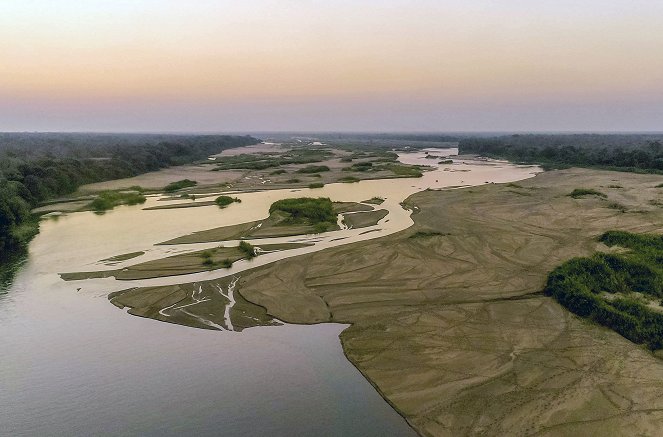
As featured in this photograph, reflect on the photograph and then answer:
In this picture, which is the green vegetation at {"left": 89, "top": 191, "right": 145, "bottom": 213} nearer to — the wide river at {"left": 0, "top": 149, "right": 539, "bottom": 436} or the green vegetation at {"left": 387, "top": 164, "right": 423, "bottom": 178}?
the wide river at {"left": 0, "top": 149, "right": 539, "bottom": 436}

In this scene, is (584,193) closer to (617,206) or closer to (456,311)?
(617,206)

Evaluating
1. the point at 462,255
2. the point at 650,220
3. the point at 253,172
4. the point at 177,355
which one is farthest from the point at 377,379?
the point at 253,172

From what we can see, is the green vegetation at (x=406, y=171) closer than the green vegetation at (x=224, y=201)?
No

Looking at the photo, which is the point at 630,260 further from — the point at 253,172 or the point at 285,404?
the point at 253,172

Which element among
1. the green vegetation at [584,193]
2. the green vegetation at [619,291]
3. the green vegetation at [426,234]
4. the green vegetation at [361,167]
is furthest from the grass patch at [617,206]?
the green vegetation at [361,167]

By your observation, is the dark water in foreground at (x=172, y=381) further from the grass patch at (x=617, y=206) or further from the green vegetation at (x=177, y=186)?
the green vegetation at (x=177, y=186)

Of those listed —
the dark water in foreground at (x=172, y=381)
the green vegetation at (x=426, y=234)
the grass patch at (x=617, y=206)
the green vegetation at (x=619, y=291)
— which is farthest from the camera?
the grass patch at (x=617, y=206)
